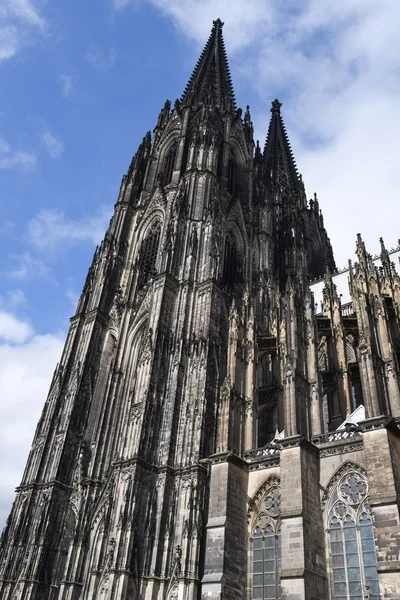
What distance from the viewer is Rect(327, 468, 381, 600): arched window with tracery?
15211mm

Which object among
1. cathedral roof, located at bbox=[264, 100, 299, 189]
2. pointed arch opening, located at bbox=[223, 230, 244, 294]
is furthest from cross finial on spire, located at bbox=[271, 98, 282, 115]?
pointed arch opening, located at bbox=[223, 230, 244, 294]

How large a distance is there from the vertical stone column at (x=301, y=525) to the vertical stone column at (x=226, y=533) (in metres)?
2.17

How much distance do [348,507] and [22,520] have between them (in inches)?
680

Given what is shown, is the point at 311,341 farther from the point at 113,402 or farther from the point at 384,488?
the point at 113,402

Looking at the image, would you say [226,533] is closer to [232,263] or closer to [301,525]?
[301,525]

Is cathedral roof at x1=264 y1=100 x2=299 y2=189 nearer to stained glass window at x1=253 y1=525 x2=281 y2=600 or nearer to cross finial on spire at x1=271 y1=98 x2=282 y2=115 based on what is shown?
cross finial on spire at x1=271 y1=98 x2=282 y2=115

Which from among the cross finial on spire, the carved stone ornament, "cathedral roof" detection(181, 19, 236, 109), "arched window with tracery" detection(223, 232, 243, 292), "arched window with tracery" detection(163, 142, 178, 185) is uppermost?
the cross finial on spire

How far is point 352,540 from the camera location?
52.4 ft

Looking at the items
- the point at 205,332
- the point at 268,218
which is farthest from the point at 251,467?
the point at 268,218

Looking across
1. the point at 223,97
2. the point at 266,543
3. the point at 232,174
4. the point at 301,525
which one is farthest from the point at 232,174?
the point at 301,525

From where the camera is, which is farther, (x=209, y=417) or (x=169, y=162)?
(x=169, y=162)

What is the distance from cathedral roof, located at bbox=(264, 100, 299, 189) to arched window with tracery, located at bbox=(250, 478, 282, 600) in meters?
37.1

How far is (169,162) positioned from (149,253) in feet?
31.6

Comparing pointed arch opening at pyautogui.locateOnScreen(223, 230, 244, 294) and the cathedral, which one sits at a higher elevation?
pointed arch opening at pyautogui.locateOnScreen(223, 230, 244, 294)
